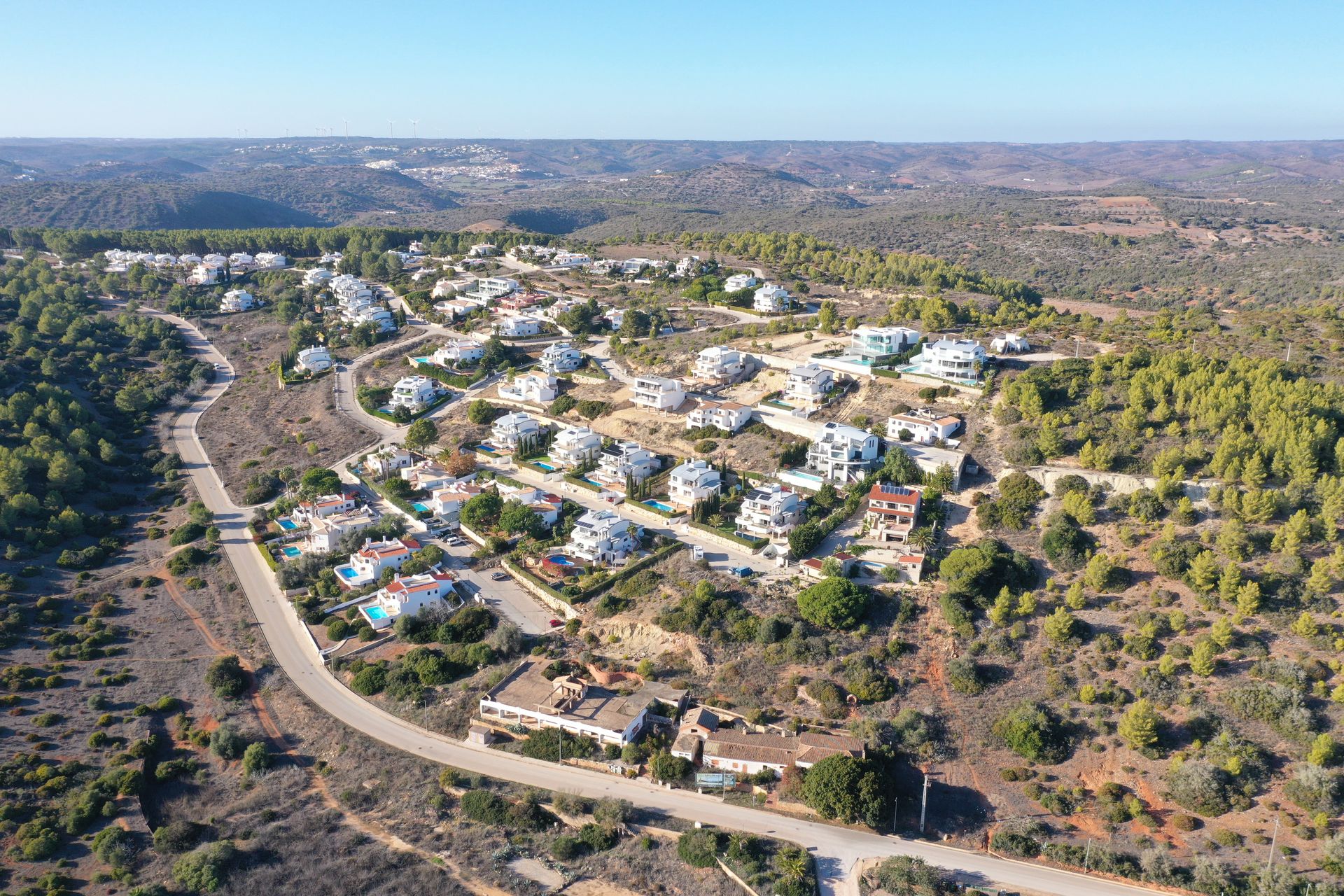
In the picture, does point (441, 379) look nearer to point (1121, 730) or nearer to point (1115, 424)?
point (1115, 424)

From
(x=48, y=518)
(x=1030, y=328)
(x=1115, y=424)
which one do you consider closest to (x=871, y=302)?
(x=1030, y=328)

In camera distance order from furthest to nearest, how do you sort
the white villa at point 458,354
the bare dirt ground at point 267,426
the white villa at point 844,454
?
the white villa at point 458,354, the bare dirt ground at point 267,426, the white villa at point 844,454

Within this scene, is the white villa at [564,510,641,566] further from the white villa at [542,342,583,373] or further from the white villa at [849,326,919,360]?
the white villa at [849,326,919,360]

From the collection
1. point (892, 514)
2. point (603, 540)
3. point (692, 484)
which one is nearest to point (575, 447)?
point (692, 484)

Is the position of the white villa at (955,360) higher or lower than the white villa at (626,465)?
higher

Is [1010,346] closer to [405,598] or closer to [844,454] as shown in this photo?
[844,454]

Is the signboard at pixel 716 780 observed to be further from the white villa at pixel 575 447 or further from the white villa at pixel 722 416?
the white villa at pixel 722 416

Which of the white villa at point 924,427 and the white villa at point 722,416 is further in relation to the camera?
the white villa at point 722,416

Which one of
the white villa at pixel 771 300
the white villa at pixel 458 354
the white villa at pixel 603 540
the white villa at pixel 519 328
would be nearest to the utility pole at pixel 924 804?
the white villa at pixel 603 540
